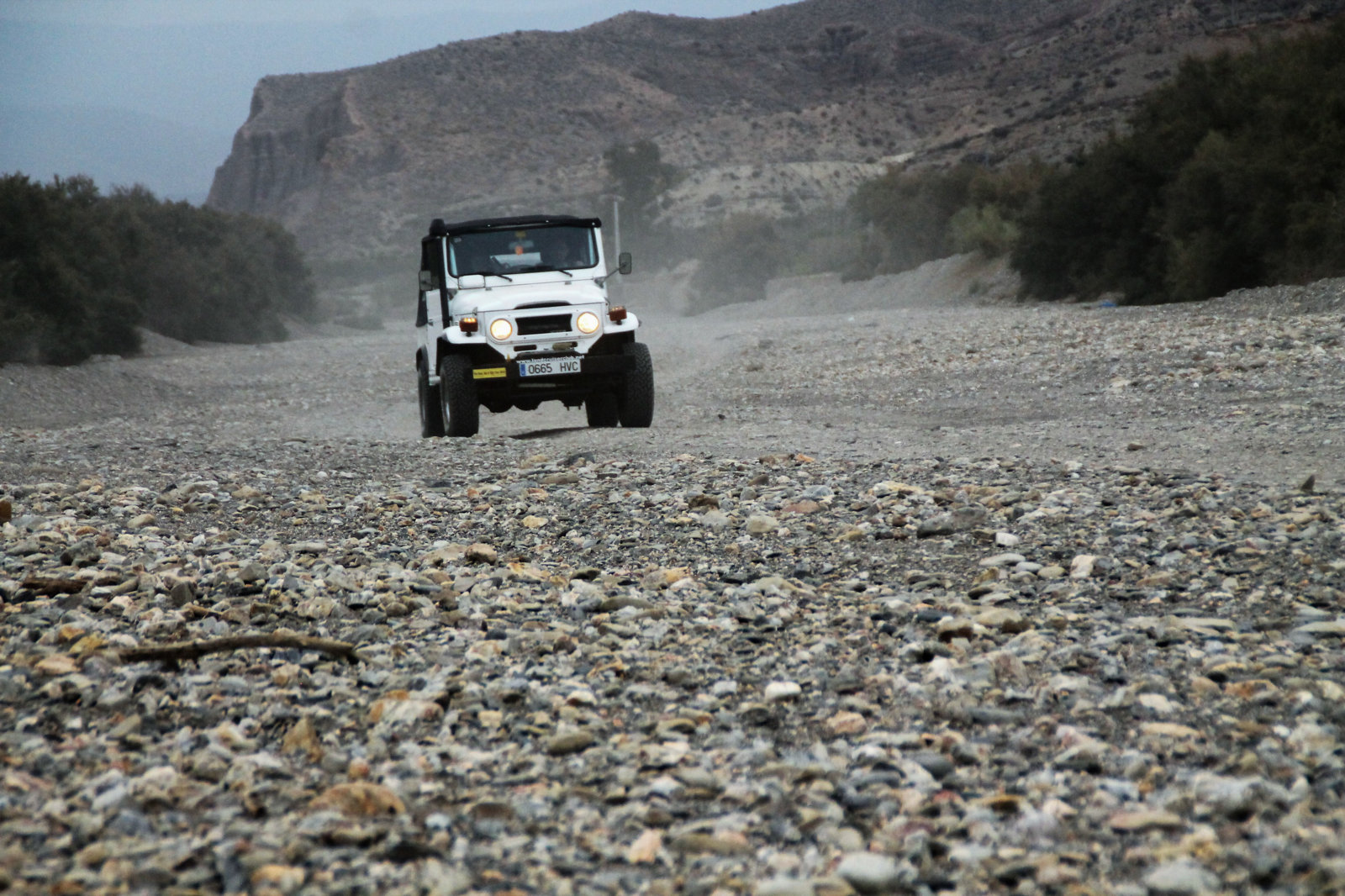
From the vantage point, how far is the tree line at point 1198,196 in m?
23.4

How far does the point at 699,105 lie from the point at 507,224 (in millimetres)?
102693

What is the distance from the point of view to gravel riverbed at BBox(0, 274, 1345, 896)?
117 inches

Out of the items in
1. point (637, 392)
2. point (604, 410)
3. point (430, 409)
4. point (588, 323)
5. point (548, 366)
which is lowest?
point (604, 410)

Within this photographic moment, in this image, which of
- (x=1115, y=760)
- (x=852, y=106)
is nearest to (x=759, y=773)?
(x=1115, y=760)

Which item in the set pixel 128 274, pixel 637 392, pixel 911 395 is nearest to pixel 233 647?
pixel 637 392

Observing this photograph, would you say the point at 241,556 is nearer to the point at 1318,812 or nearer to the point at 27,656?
the point at 27,656

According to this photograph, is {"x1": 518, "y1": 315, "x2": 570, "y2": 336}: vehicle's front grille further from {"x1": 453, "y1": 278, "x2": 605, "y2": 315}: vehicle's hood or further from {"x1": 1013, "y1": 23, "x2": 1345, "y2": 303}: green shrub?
{"x1": 1013, "y1": 23, "x2": 1345, "y2": 303}: green shrub

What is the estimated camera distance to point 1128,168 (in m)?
31.7

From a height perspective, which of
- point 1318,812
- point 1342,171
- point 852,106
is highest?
point 852,106

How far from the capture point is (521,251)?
12.5m

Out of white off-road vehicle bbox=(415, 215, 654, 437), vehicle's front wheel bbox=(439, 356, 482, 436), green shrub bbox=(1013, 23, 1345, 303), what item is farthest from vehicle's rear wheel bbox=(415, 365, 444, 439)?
green shrub bbox=(1013, 23, 1345, 303)

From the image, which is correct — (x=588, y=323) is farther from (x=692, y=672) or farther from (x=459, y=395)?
(x=692, y=672)

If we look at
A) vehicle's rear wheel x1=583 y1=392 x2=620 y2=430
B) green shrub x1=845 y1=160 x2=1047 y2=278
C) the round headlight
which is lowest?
vehicle's rear wheel x1=583 y1=392 x2=620 y2=430

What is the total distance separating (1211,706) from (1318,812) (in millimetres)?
810
